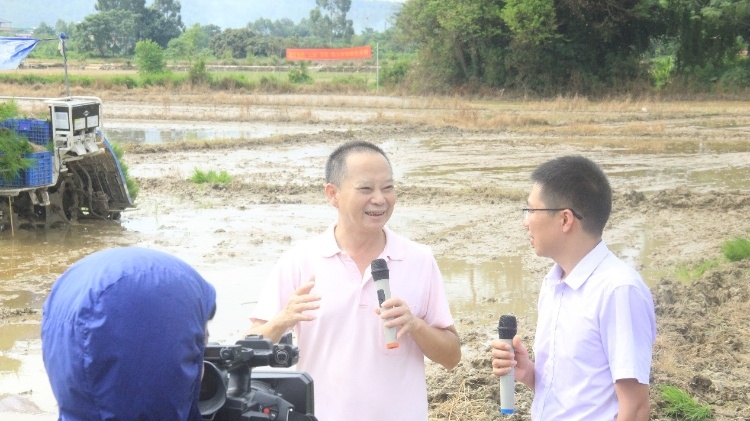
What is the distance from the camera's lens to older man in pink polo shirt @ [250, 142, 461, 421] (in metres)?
3.14

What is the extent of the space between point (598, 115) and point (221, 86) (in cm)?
2067

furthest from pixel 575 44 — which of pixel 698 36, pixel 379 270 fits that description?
pixel 379 270

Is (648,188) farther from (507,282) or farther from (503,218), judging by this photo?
(507,282)

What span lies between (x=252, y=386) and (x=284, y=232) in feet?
32.6

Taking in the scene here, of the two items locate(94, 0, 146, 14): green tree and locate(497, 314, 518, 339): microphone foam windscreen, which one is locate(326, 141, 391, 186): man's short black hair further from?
locate(94, 0, 146, 14): green tree

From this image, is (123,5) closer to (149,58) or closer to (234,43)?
(234,43)

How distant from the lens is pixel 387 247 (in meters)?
3.28

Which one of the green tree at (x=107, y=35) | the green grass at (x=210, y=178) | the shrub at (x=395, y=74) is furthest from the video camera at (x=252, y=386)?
the green tree at (x=107, y=35)

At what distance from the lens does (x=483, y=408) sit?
5.23 metres

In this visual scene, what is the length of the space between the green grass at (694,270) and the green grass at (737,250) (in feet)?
0.43

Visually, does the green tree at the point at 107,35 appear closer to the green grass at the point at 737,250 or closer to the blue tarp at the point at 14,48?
the blue tarp at the point at 14,48

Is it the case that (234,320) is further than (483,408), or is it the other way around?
(234,320)

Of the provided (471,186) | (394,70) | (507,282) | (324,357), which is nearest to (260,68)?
(394,70)

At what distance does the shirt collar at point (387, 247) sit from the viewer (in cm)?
325
